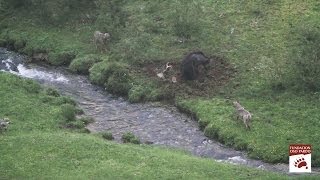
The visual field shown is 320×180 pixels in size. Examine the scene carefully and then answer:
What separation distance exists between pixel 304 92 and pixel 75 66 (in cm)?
2369

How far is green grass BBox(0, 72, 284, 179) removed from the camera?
3491 centimetres

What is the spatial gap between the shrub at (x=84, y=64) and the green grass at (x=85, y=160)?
1479cm

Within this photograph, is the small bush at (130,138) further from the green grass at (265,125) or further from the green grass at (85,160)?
the green grass at (265,125)

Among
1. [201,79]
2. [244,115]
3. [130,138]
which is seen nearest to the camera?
[130,138]

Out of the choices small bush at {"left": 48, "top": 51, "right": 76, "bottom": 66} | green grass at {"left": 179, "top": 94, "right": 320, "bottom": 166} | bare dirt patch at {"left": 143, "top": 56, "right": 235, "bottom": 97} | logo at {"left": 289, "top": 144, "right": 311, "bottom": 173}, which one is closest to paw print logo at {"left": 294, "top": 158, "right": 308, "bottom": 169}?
logo at {"left": 289, "top": 144, "right": 311, "bottom": 173}

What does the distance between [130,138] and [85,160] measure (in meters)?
7.09

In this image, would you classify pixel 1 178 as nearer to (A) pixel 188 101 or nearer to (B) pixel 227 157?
(B) pixel 227 157

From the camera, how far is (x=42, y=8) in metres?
67.9

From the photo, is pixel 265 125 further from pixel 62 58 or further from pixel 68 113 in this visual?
pixel 62 58

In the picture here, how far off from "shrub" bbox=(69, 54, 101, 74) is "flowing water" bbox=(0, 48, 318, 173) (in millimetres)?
752

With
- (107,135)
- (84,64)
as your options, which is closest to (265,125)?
(107,135)

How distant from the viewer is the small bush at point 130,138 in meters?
42.9

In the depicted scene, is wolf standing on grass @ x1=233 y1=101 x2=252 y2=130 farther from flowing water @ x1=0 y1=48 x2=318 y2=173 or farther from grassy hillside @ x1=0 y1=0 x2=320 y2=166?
flowing water @ x1=0 y1=48 x2=318 y2=173

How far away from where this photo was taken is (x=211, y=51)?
55656 millimetres
